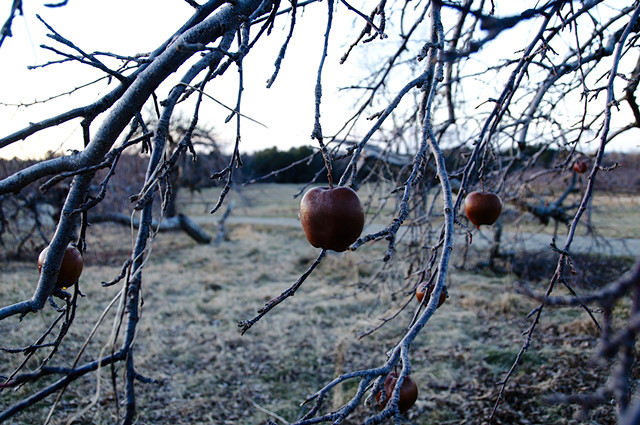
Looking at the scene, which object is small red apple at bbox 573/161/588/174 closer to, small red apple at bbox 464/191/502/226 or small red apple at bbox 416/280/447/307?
small red apple at bbox 464/191/502/226

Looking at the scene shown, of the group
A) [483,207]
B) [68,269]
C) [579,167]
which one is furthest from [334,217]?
[579,167]

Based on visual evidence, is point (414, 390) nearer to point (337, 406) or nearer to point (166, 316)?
point (337, 406)

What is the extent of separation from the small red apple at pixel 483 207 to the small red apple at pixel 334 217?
901 millimetres

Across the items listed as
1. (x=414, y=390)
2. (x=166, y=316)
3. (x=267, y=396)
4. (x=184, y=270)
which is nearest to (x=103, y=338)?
(x=166, y=316)

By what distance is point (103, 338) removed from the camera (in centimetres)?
514

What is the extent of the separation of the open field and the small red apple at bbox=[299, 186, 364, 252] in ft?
4.89

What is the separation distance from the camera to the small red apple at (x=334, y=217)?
3.39 feet

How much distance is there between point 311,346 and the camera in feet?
16.1

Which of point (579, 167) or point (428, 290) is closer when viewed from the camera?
point (428, 290)

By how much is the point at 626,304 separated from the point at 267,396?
4779 mm

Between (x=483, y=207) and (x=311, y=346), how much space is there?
3548 mm

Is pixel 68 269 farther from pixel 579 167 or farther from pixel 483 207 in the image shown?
pixel 579 167

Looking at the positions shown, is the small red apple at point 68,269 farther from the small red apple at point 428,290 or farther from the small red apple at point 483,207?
the small red apple at point 483,207

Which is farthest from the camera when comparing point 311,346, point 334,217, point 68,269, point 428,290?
point 311,346
